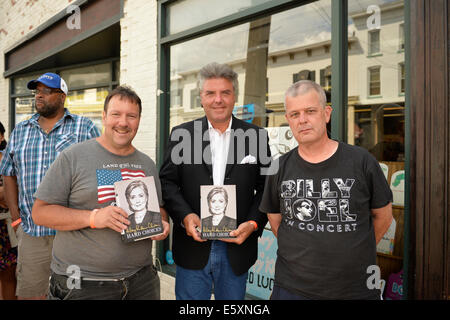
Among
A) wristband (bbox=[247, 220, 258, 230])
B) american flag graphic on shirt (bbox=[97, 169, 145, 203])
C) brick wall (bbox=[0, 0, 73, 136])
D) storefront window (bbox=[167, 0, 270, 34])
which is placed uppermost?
brick wall (bbox=[0, 0, 73, 136])

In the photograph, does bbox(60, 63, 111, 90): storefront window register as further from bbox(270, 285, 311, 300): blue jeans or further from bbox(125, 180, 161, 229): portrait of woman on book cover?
bbox(270, 285, 311, 300): blue jeans

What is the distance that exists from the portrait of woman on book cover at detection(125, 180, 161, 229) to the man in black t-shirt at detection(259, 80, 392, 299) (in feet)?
2.47

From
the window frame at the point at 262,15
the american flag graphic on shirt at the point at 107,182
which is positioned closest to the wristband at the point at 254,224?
the american flag graphic on shirt at the point at 107,182

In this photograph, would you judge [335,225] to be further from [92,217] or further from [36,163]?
[36,163]

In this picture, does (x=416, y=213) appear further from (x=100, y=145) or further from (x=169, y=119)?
(x=169, y=119)

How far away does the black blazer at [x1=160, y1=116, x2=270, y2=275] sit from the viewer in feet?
7.37

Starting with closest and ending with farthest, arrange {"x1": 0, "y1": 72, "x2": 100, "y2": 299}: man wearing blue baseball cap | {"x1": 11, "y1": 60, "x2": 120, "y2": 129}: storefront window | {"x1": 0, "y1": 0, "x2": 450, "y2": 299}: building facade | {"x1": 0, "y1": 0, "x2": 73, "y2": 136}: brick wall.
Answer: {"x1": 0, "y1": 0, "x2": 450, "y2": 299}: building facade, {"x1": 0, "y1": 72, "x2": 100, "y2": 299}: man wearing blue baseball cap, {"x1": 0, "y1": 0, "x2": 73, "y2": 136}: brick wall, {"x1": 11, "y1": 60, "x2": 120, "y2": 129}: storefront window

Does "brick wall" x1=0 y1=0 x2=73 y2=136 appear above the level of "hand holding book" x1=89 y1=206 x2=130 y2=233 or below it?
above

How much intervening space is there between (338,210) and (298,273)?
1.26 feet

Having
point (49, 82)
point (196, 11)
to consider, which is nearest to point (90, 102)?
point (196, 11)

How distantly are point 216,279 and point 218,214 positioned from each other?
18.9 inches

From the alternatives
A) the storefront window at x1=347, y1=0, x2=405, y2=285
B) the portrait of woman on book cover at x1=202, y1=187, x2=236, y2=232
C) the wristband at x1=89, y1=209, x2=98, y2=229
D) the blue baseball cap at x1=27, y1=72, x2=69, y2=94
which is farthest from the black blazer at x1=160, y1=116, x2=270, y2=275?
the blue baseball cap at x1=27, y1=72, x2=69, y2=94

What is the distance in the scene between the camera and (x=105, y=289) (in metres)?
1.81

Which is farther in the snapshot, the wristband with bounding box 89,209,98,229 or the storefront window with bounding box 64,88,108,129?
the storefront window with bounding box 64,88,108,129
